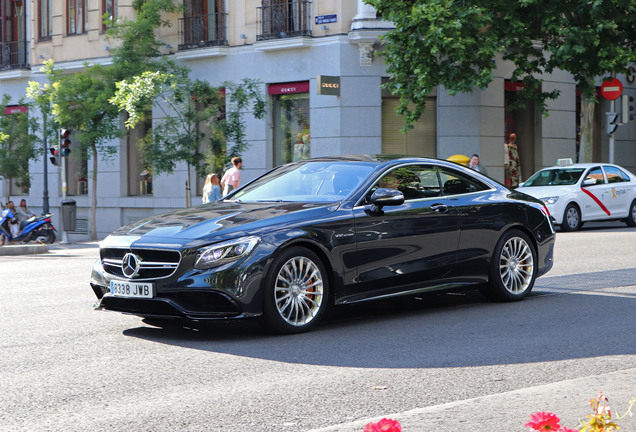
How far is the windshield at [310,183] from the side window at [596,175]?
48.7 ft

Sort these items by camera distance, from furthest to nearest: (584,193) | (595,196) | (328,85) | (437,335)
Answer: (328,85) → (595,196) → (584,193) → (437,335)

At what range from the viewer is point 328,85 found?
25156mm

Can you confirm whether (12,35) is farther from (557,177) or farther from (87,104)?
(557,177)

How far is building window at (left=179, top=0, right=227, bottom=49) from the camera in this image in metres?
28.0

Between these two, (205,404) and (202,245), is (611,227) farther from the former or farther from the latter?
(205,404)

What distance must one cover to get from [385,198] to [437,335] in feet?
4.09

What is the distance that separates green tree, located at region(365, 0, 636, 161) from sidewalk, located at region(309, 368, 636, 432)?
18345 millimetres

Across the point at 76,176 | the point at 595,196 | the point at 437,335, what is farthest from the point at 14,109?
the point at 437,335

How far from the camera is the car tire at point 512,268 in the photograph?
9383 mm

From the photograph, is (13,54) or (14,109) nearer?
(14,109)

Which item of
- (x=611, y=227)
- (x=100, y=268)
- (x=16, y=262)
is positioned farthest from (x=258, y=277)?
(x=611, y=227)

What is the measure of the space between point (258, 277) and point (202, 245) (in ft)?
1.62

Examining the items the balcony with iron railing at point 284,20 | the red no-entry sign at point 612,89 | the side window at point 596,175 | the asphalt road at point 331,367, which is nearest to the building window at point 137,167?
the balcony with iron railing at point 284,20

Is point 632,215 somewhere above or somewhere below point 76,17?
below
